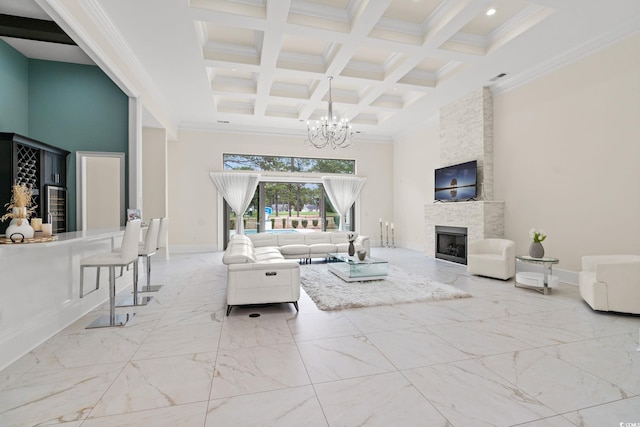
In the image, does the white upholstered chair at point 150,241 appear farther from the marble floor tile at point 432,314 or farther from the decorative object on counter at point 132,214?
the marble floor tile at point 432,314

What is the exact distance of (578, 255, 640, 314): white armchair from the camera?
3205 mm

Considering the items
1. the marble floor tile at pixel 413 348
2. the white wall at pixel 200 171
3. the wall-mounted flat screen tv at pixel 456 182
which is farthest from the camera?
the white wall at pixel 200 171

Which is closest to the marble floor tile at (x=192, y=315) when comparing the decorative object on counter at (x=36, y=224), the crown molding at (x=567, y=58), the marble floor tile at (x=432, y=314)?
the decorative object on counter at (x=36, y=224)

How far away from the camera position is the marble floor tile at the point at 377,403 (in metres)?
1.67

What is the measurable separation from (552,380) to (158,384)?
8.82ft

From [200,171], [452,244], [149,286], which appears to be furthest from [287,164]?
[149,286]

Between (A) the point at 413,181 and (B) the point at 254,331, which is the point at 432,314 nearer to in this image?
(B) the point at 254,331

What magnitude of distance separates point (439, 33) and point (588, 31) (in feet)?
6.54

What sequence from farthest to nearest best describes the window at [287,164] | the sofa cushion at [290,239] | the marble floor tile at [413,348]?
the window at [287,164]
the sofa cushion at [290,239]
the marble floor tile at [413,348]

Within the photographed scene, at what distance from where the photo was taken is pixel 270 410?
1.76 meters

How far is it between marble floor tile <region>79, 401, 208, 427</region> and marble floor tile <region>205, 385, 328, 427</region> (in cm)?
7

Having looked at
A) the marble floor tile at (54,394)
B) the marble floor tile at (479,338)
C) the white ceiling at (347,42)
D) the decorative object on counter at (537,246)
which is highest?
the white ceiling at (347,42)

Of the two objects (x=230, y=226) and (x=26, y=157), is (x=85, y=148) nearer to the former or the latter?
(x=26, y=157)

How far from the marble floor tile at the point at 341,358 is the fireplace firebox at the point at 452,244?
14.6ft
